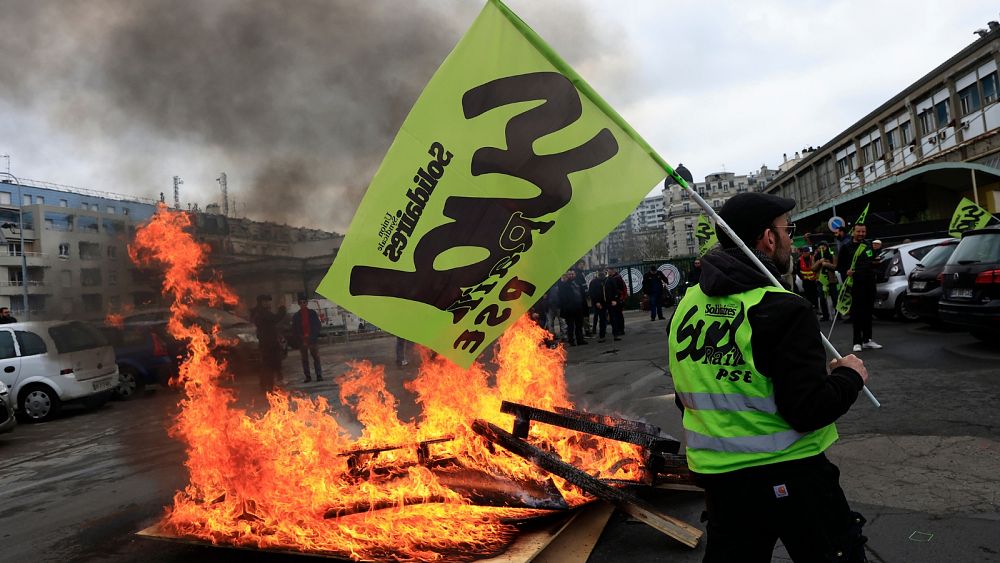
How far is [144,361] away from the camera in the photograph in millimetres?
12953

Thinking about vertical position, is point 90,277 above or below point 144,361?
above

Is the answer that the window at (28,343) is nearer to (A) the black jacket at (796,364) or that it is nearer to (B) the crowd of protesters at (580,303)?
(B) the crowd of protesters at (580,303)

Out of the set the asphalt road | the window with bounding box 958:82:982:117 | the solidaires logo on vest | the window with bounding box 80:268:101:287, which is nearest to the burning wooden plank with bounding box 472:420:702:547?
the asphalt road

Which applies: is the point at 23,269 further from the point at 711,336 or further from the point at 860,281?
the point at 860,281

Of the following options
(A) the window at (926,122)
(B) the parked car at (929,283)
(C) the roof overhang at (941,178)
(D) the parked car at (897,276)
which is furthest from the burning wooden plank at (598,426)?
(A) the window at (926,122)

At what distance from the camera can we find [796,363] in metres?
1.85

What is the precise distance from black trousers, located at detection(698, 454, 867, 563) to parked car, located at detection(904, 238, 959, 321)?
32.1 ft

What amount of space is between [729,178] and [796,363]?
16066cm

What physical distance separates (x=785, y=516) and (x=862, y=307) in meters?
7.83

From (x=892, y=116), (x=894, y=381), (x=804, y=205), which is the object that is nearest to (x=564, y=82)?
(x=894, y=381)

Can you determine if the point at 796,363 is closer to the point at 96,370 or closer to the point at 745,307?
the point at 745,307

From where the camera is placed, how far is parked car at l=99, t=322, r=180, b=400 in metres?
12.3

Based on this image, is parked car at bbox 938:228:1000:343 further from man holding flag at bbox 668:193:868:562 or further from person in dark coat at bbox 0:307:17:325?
person in dark coat at bbox 0:307:17:325

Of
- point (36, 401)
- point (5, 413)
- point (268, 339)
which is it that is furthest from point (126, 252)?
point (36, 401)
